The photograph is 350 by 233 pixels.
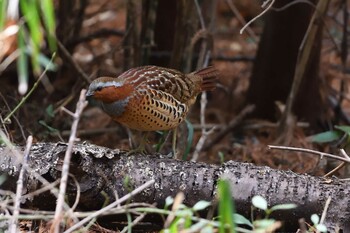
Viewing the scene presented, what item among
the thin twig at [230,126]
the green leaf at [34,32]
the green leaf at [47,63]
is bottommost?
the thin twig at [230,126]

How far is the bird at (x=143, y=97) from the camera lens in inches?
145

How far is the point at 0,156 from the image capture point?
3178 millimetres

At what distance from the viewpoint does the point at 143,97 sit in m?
3.77

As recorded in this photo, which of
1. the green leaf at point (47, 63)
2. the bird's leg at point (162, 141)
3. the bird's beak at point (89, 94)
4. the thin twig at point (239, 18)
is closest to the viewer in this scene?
the green leaf at point (47, 63)

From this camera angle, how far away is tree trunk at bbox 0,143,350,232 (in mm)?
3131

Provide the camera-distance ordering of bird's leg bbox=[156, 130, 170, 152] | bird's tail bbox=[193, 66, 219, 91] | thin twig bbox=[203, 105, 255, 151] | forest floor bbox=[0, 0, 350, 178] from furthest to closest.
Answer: thin twig bbox=[203, 105, 255, 151]
forest floor bbox=[0, 0, 350, 178]
bird's tail bbox=[193, 66, 219, 91]
bird's leg bbox=[156, 130, 170, 152]

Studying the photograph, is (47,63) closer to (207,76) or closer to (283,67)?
(207,76)

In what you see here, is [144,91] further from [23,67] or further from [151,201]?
[23,67]

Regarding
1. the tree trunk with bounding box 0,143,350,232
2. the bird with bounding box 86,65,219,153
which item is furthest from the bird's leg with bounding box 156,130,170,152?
the tree trunk with bounding box 0,143,350,232

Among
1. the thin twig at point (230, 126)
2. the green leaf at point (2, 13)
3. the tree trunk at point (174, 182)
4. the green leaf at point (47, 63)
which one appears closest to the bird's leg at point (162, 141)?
the tree trunk at point (174, 182)

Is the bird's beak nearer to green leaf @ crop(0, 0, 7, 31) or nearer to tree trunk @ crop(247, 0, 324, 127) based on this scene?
green leaf @ crop(0, 0, 7, 31)

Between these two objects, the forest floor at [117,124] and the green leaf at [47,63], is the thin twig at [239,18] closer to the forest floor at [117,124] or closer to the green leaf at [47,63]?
the forest floor at [117,124]

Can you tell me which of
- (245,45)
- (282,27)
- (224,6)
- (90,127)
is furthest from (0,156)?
(224,6)

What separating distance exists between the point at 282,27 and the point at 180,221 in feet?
12.6
